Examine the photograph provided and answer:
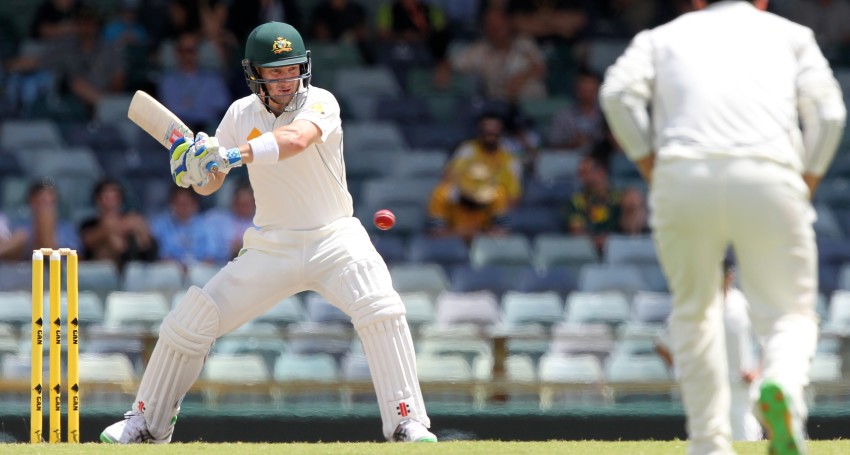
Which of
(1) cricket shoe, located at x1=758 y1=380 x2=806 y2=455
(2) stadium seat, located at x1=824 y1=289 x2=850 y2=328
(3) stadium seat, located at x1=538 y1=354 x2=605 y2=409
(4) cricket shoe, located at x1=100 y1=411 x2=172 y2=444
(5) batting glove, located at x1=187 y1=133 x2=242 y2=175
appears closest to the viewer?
(1) cricket shoe, located at x1=758 y1=380 x2=806 y2=455

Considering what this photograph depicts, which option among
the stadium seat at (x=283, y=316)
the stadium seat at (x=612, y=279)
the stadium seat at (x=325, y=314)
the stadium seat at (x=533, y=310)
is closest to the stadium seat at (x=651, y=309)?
the stadium seat at (x=612, y=279)

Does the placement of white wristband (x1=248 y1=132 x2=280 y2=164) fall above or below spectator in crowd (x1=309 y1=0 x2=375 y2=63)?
below

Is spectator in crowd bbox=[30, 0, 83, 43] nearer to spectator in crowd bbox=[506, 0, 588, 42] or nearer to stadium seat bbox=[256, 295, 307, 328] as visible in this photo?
spectator in crowd bbox=[506, 0, 588, 42]

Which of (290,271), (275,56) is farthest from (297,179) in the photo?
(275,56)

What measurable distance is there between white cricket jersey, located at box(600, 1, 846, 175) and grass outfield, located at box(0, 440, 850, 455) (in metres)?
1.20

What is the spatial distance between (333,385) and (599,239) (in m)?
2.80

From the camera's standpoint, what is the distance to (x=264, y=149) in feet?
16.8

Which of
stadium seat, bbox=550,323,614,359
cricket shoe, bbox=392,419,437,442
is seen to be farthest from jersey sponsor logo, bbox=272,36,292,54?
stadium seat, bbox=550,323,614,359

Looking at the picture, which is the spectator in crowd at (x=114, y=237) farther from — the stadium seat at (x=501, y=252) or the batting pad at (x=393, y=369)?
the batting pad at (x=393, y=369)

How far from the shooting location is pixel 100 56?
1168 centimetres

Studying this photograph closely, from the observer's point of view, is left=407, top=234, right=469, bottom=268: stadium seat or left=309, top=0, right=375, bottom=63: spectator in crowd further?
left=309, top=0, right=375, bottom=63: spectator in crowd

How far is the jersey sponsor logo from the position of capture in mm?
5527

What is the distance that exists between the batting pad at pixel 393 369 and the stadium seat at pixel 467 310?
3.19m

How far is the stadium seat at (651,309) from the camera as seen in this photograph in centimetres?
880
